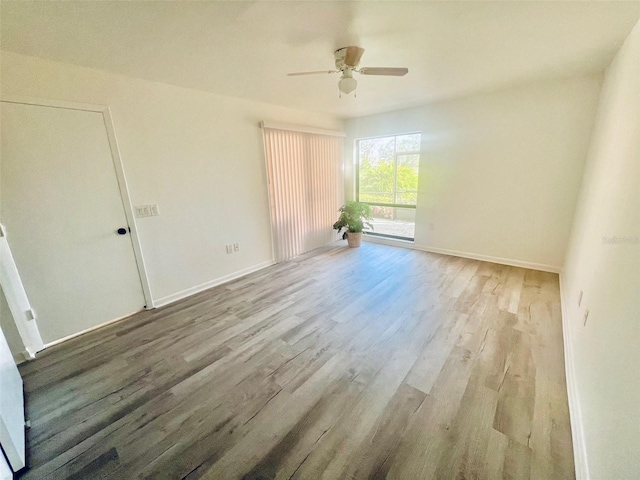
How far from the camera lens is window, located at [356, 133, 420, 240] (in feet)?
15.1

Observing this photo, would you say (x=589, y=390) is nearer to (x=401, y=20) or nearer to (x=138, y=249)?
(x=401, y=20)

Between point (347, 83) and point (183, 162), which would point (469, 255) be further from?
point (183, 162)

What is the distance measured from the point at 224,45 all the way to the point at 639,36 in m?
2.82

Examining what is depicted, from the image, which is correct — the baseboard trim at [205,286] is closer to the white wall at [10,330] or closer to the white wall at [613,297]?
the white wall at [10,330]

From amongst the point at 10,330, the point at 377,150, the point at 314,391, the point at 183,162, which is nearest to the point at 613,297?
the point at 314,391

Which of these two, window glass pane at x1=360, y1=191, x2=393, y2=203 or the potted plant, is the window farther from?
the potted plant

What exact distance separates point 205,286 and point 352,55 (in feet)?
9.92

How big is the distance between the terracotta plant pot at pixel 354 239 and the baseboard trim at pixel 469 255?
465 mm

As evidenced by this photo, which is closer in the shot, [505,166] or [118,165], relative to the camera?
[118,165]

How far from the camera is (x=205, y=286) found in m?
3.29

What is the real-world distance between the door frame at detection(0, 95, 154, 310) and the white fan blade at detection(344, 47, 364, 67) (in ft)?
7.33

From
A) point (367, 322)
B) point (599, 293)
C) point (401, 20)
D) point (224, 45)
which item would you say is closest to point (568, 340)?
point (599, 293)

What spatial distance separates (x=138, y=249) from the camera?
2.69 m

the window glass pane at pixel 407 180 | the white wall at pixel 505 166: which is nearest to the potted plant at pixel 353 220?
the window glass pane at pixel 407 180
